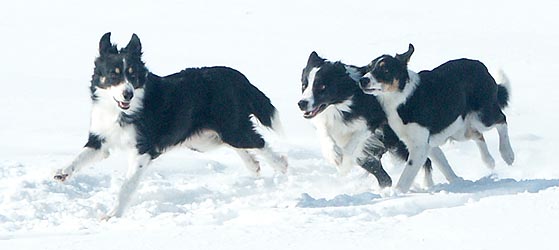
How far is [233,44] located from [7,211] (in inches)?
428

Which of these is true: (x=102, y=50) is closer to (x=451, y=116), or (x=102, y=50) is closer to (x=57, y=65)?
(x=451, y=116)

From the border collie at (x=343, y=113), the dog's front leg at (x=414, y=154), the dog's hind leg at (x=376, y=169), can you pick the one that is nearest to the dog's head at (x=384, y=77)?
the border collie at (x=343, y=113)

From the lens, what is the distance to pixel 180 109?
8.30 meters

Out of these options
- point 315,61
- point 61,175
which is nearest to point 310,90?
point 315,61

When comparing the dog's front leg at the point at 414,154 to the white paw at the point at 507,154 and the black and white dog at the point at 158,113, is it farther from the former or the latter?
the white paw at the point at 507,154

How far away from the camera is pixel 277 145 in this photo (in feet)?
34.6

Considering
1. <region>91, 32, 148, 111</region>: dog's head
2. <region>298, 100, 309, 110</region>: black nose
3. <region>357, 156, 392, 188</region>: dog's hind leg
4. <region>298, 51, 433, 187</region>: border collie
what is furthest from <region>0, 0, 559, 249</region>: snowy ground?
<region>91, 32, 148, 111</region>: dog's head

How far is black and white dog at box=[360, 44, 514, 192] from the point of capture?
8320 mm

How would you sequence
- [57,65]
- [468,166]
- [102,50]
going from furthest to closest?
[57,65]
[468,166]
[102,50]

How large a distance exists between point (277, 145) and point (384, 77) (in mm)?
2498

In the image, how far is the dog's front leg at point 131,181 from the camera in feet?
25.1

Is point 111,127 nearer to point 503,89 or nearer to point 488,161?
point 488,161

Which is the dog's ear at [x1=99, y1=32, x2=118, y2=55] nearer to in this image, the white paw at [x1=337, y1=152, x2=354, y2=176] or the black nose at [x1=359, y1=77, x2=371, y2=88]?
the black nose at [x1=359, y1=77, x2=371, y2=88]

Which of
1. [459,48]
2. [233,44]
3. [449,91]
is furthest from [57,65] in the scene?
[449,91]
